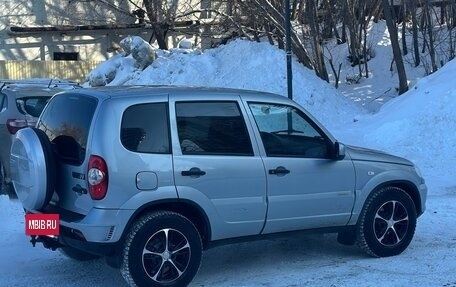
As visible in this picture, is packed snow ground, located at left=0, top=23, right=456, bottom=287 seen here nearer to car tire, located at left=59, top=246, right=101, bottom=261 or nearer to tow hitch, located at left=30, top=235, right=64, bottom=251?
car tire, located at left=59, top=246, right=101, bottom=261

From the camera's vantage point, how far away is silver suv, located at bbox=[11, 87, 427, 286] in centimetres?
575

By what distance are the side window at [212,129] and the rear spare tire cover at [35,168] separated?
1083mm

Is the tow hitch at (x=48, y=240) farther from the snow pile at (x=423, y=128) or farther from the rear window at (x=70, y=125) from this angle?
the snow pile at (x=423, y=128)

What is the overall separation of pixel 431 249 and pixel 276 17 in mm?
12404

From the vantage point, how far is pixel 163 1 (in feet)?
103

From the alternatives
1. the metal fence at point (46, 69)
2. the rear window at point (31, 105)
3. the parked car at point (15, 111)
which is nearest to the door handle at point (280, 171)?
the parked car at point (15, 111)

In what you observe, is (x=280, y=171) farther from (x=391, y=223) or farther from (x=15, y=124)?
(x=15, y=124)

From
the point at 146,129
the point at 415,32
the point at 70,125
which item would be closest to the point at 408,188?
the point at 146,129

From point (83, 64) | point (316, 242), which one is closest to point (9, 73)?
point (83, 64)

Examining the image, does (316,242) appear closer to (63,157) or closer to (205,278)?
(205,278)

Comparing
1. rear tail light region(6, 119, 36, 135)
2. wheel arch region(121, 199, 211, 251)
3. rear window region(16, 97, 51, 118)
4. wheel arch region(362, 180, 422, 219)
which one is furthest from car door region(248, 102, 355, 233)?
rear window region(16, 97, 51, 118)

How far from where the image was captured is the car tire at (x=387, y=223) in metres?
7.04

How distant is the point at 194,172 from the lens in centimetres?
600

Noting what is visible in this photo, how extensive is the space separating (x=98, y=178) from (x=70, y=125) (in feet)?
2.23
